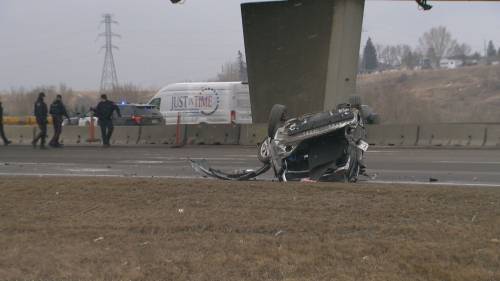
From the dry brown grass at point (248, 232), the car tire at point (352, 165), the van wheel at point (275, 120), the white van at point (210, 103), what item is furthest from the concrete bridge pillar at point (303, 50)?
the dry brown grass at point (248, 232)

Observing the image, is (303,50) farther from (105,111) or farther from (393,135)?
(105,111)

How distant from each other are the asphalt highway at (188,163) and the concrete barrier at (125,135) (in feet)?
8.39

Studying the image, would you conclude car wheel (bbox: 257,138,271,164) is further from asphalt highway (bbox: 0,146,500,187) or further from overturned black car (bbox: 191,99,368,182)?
asphalt highway (bbox: 0,146,500,187)

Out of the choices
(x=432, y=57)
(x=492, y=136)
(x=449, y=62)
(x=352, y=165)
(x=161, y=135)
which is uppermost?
(x=432, y=57)

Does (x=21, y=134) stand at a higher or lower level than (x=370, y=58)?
lower

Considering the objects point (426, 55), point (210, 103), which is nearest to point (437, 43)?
point (426, 55)

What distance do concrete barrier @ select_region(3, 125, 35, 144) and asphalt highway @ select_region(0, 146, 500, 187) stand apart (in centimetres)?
347

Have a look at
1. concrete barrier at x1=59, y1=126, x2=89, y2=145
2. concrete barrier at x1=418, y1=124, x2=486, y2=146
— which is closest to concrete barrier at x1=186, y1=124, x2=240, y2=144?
concrete barrier at x1=59, y1=126, x2=89, y2=145

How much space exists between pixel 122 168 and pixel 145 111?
16387mm

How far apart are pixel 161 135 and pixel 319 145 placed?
44.1 ft

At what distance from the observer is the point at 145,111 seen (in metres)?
29.5

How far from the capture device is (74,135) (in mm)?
23109

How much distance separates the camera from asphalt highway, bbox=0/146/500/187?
11.8 meters

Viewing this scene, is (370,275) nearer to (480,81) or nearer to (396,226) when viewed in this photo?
(396,226)
